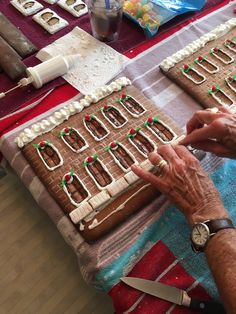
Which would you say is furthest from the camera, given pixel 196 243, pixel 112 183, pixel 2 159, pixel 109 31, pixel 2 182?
pixel 2 182

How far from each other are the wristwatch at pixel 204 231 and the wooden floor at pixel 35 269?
62 centimetres

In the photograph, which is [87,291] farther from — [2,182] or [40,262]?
[2,182]

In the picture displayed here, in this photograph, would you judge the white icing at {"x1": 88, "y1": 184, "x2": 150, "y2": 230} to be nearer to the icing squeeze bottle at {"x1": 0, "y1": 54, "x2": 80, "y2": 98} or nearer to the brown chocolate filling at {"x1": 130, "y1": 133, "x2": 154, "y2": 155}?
the brown chocolate filling at {"x1": 130, "y1": 133, "x2": 154, "y2": 155}

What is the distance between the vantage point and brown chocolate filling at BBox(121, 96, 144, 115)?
1.02m

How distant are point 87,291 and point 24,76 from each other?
2.70ft

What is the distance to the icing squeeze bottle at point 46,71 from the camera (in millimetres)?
1079

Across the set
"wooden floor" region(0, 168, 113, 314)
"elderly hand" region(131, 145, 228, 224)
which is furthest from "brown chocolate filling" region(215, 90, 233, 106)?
"wooden floor" region(0, 168, 113, 314)

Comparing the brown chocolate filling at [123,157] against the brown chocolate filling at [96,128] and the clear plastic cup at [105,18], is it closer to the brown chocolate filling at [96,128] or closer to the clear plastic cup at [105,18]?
the brown chocolate filling at [96,128]

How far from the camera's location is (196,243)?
0.74 meters

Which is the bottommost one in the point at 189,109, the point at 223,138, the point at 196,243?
the point at 196,243

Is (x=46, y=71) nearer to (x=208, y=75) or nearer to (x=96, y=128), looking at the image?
(x=96, y=128)

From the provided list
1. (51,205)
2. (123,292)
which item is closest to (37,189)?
(51,205)

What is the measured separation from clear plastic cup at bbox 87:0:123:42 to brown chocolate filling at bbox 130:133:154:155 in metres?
0.48

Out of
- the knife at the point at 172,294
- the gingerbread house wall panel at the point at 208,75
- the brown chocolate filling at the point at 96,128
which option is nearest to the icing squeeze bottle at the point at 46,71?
the brown chocolate filling at the point at 96,128
